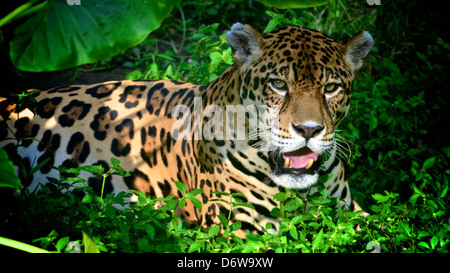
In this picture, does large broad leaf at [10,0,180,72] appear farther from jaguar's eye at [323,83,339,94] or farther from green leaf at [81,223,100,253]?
jaguar's eye at [323,83,339,94]

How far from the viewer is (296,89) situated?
3889mm

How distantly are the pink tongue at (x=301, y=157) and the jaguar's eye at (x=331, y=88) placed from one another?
43cm

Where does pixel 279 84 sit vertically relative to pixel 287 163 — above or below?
above

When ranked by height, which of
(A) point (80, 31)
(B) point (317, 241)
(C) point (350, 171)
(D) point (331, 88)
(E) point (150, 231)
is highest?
(A) point (80, 31)

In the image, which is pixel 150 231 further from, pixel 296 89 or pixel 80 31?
pixel 296 89

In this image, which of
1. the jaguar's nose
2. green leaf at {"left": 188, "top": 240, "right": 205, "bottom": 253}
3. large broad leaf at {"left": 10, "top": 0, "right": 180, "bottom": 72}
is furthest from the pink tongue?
large broad leaf at {"left": 10, "top": 0, "right": 180, "bottom": 72}

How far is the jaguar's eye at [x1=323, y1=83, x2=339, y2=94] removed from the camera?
394 centimetres

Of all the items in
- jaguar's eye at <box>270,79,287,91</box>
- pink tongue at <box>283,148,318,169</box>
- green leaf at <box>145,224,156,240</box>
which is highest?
jaguar's eye at <box>270,79,287,91</box>

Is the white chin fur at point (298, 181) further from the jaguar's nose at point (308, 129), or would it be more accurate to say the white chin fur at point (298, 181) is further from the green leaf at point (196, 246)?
the green leaf at point (196, 246)

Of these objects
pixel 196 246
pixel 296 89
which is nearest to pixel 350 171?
pixel 296 89

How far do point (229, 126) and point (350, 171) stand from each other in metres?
2.15

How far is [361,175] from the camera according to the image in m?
5.68

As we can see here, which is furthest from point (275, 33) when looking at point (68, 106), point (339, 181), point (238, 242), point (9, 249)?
point (9, 249)
